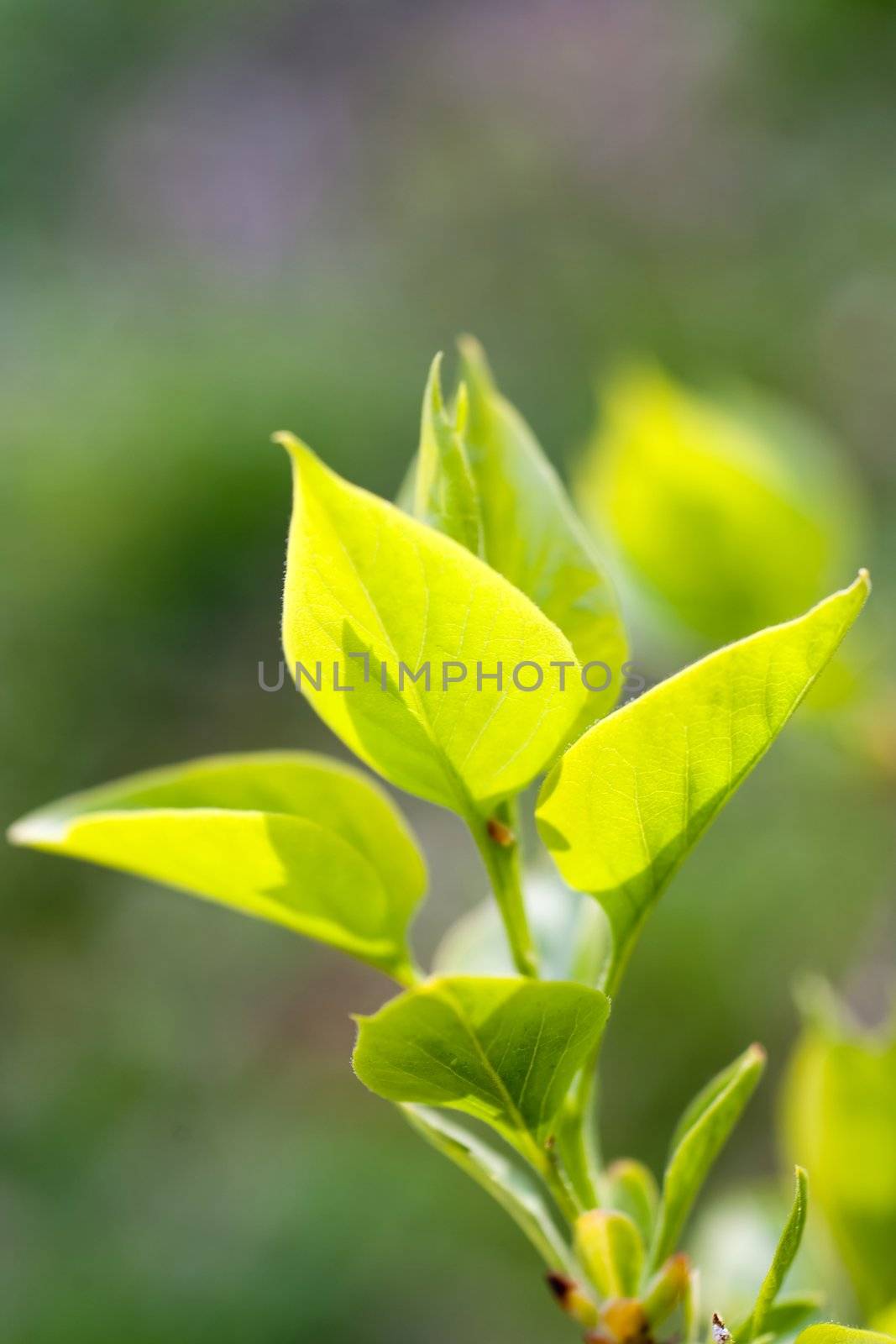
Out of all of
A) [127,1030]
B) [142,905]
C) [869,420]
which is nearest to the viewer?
[127,1030]

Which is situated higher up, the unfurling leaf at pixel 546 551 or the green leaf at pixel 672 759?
the unfurling leaf at pixel 546 551

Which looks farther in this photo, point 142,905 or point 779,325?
point 779,325

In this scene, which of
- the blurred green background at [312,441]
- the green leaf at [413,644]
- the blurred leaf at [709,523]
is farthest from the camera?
the blurred green background at [312,441]

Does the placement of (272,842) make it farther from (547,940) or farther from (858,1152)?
(858,1152)

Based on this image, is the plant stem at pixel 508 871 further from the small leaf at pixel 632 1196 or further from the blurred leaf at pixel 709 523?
the blurred leaf at pixel 709 523

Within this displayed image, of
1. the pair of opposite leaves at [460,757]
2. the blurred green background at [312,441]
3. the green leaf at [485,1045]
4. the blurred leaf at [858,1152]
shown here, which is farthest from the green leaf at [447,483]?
the blurred green background at [312,441]

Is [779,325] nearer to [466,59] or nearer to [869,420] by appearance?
[869,420]

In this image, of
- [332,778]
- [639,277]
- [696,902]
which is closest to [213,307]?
[639,277]
